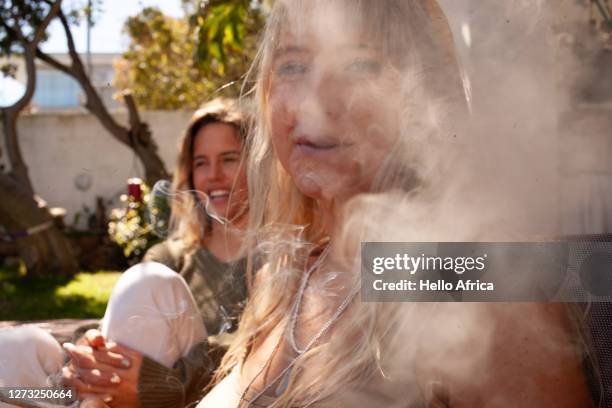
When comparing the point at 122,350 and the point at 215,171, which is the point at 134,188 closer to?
the point at 215,171

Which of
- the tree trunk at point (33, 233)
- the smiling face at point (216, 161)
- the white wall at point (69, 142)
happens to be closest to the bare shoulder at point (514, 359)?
the smiling face at point (216, 161)

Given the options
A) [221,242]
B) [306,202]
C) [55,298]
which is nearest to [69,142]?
[55,298]

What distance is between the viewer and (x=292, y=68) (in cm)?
100

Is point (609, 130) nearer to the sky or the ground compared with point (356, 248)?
nearer to the sky

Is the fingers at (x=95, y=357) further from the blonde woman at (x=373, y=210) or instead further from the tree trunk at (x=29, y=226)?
the tree trunk at (x=29, y=226)

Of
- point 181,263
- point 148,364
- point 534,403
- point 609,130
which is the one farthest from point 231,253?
point 534,403

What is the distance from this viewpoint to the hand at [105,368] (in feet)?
3.89

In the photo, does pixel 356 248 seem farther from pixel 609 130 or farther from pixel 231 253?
pixel 231 253

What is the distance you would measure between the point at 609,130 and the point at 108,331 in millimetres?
829

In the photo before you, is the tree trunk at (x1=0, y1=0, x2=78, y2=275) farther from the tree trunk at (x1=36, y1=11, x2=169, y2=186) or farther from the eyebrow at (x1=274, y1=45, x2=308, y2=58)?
the eyebrow at (x1=274, y1=45, x2=308, y2=58)

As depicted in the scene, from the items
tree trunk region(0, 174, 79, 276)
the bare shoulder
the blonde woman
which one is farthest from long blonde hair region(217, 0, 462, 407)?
tree trunk region(0, 174, 79, 276)

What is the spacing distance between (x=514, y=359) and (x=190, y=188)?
4.02ft

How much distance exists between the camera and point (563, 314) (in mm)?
857

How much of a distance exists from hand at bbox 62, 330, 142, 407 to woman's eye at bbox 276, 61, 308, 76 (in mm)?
521
